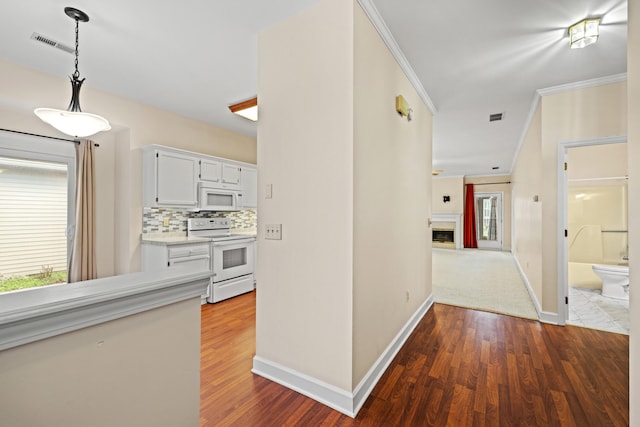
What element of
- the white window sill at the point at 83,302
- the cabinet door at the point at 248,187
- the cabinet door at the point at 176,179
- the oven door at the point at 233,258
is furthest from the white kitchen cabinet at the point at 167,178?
the white window sill at the point at 83,302

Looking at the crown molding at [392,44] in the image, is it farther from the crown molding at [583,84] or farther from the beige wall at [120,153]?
the beige wall at [120,153]

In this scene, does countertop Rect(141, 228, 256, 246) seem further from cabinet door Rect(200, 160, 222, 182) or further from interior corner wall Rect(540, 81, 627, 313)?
interior corner wall Rect(540, 81, 627, 313)

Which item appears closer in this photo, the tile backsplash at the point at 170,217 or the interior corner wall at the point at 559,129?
the interior corner wall at the point at 559,129

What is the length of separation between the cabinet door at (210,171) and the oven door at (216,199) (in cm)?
14

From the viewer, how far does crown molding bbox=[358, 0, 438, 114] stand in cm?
185

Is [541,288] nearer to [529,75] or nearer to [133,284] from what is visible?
[529,75]

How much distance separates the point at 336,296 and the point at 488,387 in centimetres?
127

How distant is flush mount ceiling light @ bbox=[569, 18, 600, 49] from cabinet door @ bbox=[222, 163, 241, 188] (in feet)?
13.4

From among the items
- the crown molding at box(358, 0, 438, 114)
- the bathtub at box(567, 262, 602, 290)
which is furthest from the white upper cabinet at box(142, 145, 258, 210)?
the bathtub at box(567, 262, 602, 290)

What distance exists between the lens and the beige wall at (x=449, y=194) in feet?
30.8

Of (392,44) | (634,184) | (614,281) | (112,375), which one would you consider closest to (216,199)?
(392,44)

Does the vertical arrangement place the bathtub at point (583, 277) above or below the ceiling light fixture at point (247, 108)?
below

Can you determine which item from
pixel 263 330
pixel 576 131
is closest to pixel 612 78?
pixel 576 131

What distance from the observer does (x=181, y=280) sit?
938mm
